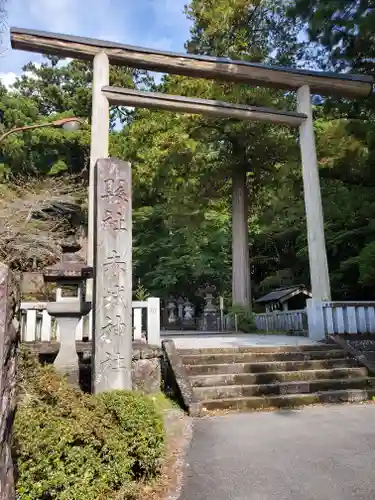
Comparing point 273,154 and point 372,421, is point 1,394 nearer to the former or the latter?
point 372,421

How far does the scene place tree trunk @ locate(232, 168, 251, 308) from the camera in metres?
15.0

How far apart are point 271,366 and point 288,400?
99 centimetres

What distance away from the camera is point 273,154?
598 inches

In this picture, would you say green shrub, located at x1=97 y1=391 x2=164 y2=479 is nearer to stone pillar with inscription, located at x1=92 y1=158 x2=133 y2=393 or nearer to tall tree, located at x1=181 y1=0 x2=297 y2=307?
stone pillar with inscription, located at x1=92 y1=158 x2=133 y2=393

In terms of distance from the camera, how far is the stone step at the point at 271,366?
646 centimetres

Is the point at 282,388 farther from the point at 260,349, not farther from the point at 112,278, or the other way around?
the point at 112,278

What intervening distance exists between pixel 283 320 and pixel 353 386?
22.4ft

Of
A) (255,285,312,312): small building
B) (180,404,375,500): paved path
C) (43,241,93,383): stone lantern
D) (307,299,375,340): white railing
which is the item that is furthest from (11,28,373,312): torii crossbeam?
(255,285,312,312): small building

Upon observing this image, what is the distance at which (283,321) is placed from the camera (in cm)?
1314

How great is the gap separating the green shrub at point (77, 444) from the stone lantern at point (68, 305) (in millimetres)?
1771

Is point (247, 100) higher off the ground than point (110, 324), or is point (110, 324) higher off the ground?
point (247, 100)

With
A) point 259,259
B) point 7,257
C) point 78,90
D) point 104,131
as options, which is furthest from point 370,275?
point 78,90

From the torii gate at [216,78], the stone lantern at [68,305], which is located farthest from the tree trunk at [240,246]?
the stone lantern at [68,305]

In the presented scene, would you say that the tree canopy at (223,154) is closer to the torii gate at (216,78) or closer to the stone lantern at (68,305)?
the torii gate at (216,78)
